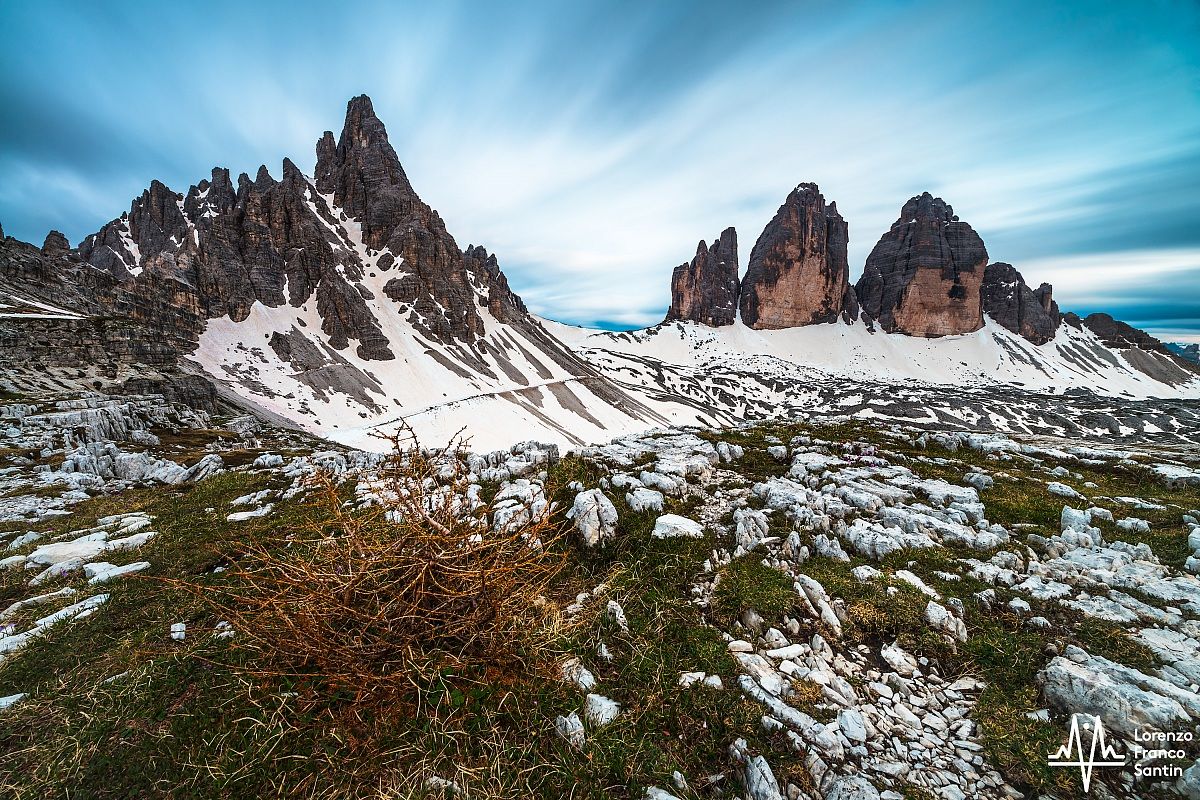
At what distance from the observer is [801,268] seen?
17575cm

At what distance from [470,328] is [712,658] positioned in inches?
4162

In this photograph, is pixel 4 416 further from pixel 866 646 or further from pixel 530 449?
pixel 866 646

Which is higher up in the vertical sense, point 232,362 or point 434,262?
point 434,262

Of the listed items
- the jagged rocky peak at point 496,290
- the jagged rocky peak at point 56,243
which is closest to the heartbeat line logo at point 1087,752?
the jagged rocky peak at point 496,290

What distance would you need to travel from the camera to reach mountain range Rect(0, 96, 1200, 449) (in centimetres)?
5359

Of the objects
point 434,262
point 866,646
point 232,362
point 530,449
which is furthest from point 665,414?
point 866,646

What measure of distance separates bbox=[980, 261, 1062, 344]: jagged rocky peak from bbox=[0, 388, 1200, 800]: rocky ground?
233 meters

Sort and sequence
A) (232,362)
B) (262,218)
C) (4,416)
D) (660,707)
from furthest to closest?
(262,218)
(232,362)
(4,416)
(660,707)

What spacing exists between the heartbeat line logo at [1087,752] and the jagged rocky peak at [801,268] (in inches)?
7567

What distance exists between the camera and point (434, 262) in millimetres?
105562

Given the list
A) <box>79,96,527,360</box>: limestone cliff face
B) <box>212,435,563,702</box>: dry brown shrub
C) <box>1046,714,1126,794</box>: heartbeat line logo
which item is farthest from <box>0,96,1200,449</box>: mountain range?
<box>1046,714,1126,794</box>: heartbeat line logo

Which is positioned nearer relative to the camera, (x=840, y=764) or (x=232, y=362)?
(x=840, y=764)

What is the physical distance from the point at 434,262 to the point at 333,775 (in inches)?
4576

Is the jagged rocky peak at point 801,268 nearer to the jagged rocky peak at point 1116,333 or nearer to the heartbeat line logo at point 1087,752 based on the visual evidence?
the jagged rocky peak at point 1116,333
